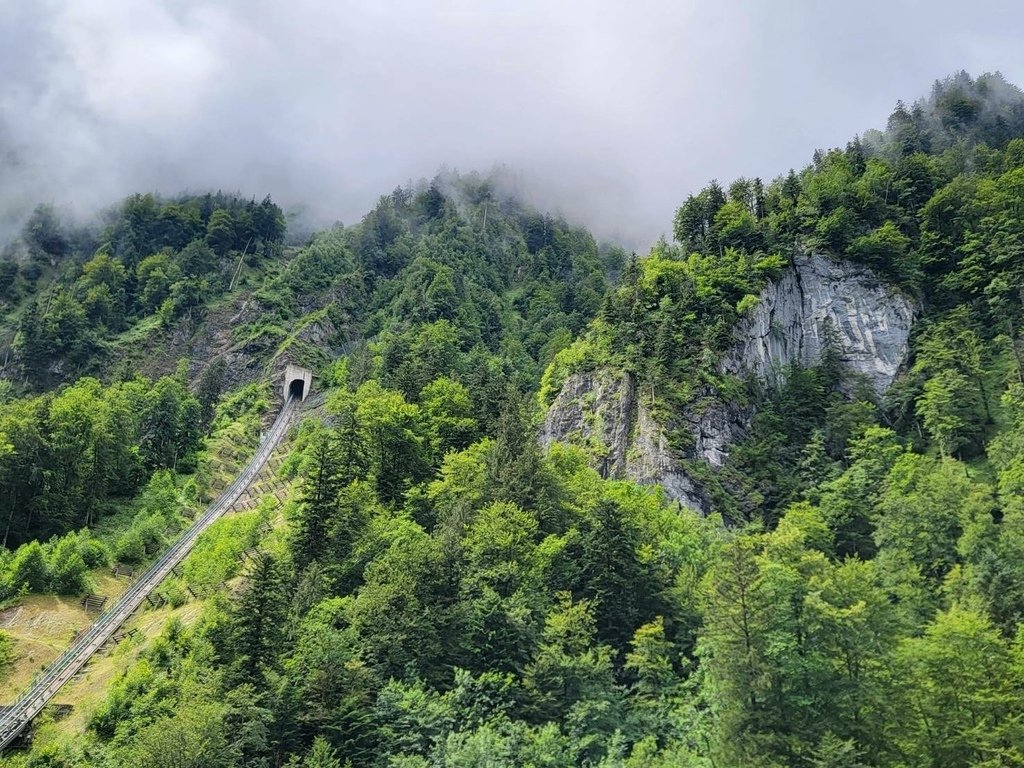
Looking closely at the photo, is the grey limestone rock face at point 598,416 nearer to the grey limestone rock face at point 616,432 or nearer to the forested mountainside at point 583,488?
the grey limestone rock face at point 616,432

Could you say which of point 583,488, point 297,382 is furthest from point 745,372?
point 297,382

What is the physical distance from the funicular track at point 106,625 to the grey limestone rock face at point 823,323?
49.4m

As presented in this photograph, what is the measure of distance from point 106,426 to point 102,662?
2589cm

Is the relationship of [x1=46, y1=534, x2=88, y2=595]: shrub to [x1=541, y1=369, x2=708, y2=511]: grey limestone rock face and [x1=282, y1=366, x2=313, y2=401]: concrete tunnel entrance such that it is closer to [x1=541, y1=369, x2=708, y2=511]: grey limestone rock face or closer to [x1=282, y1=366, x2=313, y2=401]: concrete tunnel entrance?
[x1=541, y1=369, x2=708, y2=511]: grey limestone rock face

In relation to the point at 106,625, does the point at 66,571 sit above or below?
above

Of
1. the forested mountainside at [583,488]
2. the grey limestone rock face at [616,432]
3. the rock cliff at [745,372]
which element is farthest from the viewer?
the rock cliff at [745,372]

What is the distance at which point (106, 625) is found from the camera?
151ft

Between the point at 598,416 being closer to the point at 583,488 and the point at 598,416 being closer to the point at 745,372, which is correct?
the point at 745,372

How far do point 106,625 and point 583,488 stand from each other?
31334 millimetres

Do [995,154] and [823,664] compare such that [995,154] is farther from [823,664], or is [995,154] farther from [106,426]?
[106,426]

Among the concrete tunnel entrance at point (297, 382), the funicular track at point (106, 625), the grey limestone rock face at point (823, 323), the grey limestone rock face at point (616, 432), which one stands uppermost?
the grey limestone rock face at point (823, 323)

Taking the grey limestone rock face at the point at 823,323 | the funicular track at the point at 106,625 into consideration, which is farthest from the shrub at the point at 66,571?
the grey limestone rock face at the point at 823,323

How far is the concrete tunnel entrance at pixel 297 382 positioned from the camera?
98688mm

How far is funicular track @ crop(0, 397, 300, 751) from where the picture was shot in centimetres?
3675
